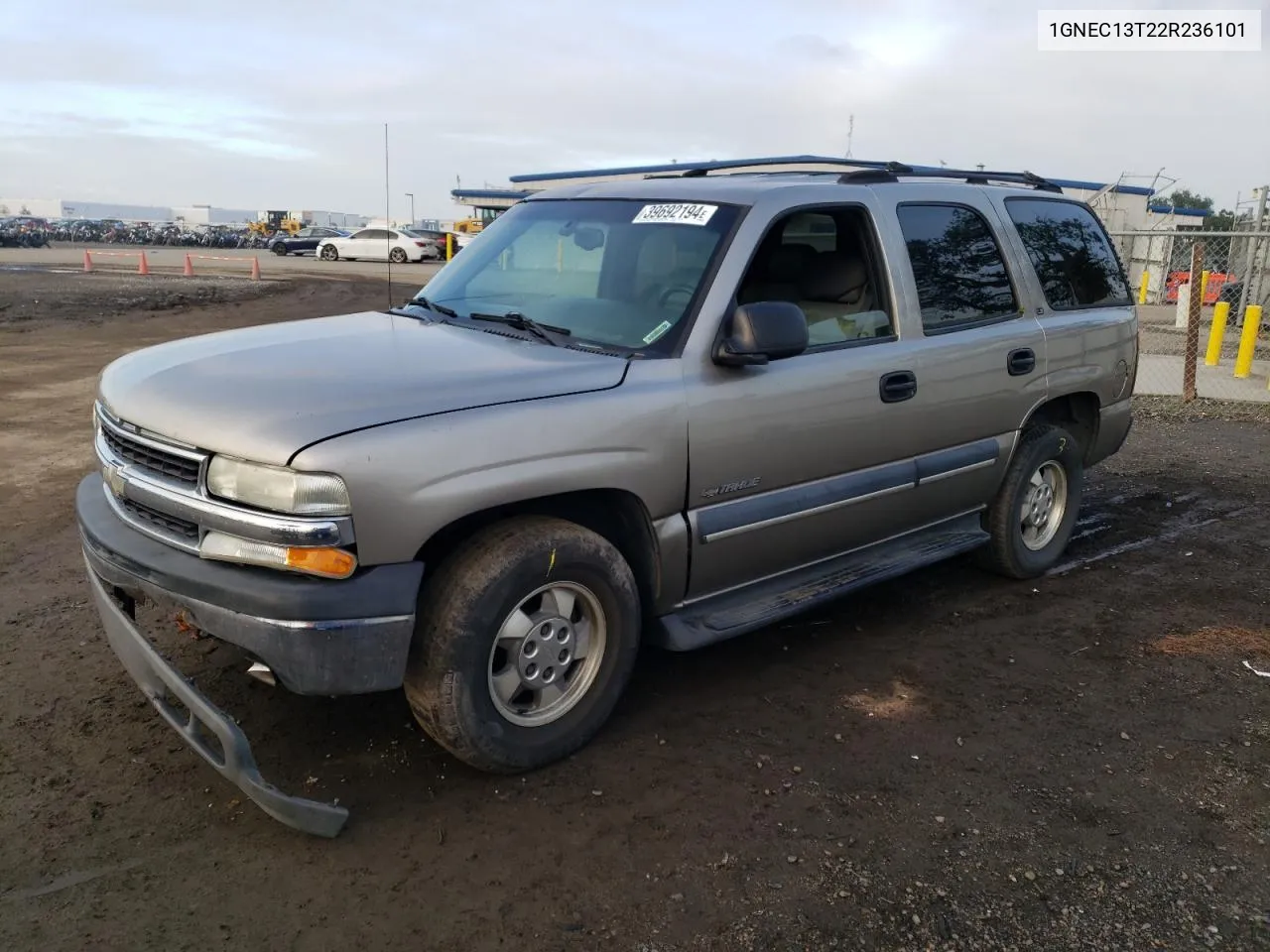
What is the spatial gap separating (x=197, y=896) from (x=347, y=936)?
0.46 meters

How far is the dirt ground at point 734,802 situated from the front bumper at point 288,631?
0.90 ft

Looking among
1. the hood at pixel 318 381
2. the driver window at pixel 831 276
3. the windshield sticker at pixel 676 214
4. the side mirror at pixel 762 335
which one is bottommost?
the hood at pixel 318 381

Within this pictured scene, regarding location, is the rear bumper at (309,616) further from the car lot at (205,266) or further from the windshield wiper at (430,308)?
the car lot at (205,266)

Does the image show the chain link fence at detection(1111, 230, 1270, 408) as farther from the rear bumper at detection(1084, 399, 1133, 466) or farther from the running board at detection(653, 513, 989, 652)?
the running board at detection(653, 513, 989, 652)

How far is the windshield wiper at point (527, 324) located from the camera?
369cm

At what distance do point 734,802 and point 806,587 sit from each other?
1.13 m

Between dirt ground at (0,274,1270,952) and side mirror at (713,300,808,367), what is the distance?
4.49 ft

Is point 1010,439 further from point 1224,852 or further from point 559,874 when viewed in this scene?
point 559,874

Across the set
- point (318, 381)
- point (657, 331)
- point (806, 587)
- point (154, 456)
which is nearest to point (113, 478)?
point (154, 456)

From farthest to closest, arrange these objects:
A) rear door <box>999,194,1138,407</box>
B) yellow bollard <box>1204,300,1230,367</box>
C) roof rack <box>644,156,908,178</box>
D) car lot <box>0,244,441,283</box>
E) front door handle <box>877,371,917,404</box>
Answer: car lot <box>0,244,441,283</box>
yellow bollard <box>1204,300,1230,367</box>
rear door <box>999,194,1138,407</box>
roof rack <box>644,156,908,178</box>
front door handle <box>877,371,917,404</box>

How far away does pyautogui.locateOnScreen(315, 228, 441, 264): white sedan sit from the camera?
125 ft

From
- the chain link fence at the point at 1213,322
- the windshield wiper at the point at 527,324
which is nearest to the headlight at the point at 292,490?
the windshield wiper at the point at 527,324

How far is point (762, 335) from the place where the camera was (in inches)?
135

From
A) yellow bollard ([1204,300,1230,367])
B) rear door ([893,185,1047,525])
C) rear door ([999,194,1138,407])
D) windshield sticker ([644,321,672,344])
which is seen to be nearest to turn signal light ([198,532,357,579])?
windshield sticker ([644,321,672,344])
